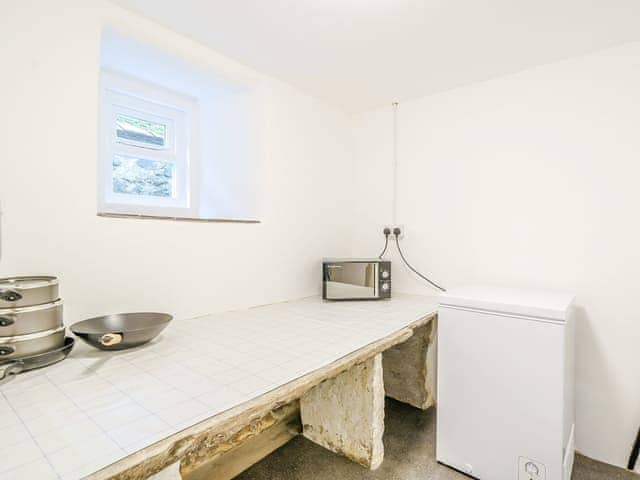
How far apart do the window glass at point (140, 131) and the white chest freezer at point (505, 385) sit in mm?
1620

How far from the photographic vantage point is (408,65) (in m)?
1.62

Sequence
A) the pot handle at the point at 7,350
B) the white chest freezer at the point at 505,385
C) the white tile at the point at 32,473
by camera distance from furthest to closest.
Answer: the white chest freezer at the point at 505,385
the pot handle at the point at 7,350
the white tile at the point at 32,473

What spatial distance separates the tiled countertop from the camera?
1.84ft

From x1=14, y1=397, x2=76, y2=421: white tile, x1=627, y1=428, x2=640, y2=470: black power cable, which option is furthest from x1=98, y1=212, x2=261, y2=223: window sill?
x1=627, y1=428, x2=640, y2=470: black power cable

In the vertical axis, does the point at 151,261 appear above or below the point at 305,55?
below

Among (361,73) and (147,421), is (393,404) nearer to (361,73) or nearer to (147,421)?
(147,421)

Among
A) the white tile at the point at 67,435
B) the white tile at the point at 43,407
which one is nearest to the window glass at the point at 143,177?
the white tile at the point at 43,407

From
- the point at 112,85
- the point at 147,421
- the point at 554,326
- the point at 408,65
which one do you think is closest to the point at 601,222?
the point at 554,326

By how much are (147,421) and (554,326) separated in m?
1.21

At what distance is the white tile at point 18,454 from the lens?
1.69ft

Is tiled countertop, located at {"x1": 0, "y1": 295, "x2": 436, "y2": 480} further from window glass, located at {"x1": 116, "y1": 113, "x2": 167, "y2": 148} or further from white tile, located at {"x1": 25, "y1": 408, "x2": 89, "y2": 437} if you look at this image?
window glass, located at {"x1": 116, "y1": 113, "x2": 167, "y2": 148}

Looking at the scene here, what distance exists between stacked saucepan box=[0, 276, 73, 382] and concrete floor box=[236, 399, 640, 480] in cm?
91

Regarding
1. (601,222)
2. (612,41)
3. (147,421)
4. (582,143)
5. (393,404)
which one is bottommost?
(393,404)

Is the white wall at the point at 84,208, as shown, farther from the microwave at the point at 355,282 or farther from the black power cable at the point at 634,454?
the black power cable at the point at 634,454
